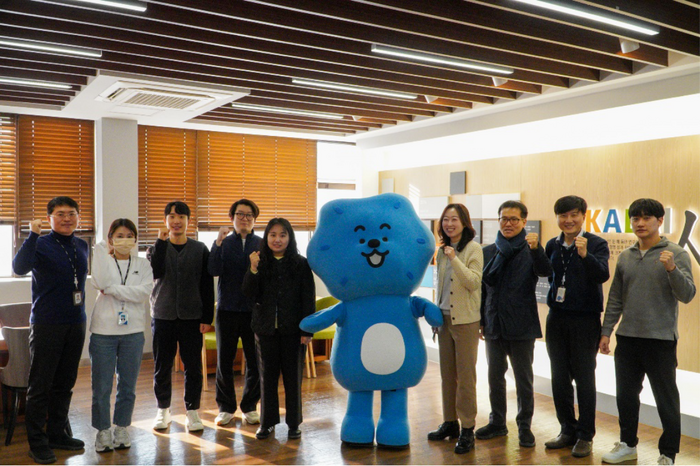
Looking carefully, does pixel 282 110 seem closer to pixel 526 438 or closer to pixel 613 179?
pixel 613 179

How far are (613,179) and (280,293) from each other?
334cm

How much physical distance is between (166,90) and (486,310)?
10.5 feet

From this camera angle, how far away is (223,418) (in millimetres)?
4379

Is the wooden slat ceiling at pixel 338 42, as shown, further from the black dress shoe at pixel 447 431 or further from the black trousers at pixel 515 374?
the black dress shoe at pixel 447 431

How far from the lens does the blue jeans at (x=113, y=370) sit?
369 cm

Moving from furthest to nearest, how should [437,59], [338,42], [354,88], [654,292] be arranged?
[354,88] < [437,59] < [338,42] < [654,292]

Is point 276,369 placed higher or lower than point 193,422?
higher

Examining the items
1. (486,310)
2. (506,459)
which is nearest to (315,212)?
(486,310)

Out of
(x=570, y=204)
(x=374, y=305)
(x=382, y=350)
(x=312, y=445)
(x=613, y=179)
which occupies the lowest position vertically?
(x=312, y=445)

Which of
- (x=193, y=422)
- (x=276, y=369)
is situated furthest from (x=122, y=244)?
(x=193, y=422)

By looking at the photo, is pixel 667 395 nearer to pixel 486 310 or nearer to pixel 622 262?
pixel 622 262

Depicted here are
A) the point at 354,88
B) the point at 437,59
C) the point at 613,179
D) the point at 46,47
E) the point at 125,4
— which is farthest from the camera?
the point at 613,179

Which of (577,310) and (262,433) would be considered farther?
(262,433)

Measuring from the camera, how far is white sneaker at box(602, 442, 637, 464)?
3.62 meters
